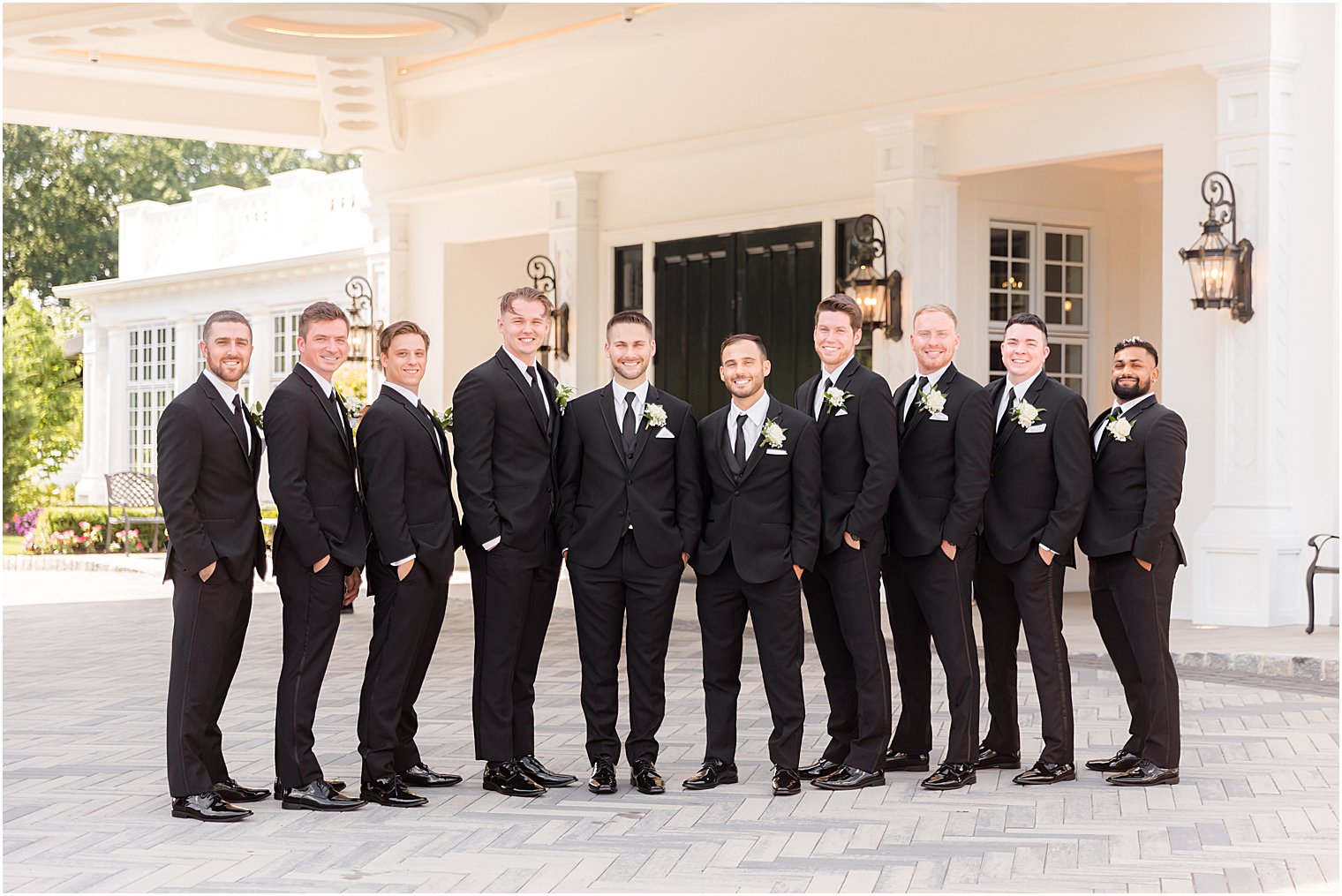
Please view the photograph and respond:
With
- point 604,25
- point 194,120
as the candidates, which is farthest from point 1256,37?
point 194,120

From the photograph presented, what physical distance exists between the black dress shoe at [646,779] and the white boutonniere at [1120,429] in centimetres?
235

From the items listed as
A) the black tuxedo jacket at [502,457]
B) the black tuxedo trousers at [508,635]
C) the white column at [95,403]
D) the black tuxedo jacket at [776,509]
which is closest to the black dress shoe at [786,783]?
the black tuxedo jacket at [776,509]

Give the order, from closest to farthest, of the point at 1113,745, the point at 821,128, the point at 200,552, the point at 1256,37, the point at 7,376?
the point at 200,552
the point at 1113,745
the point at 1256,37
the point at 821,128
the point at 7,376

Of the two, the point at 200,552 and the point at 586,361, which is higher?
the point at 586,361

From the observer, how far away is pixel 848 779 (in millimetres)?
6625

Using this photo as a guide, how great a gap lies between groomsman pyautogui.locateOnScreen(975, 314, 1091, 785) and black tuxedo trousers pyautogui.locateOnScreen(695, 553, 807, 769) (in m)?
0.83

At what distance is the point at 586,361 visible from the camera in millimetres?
16938

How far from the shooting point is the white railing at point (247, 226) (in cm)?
2434

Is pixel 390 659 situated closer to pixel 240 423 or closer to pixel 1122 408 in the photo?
pixel 240 423

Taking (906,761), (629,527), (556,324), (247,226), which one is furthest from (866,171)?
(247,226)

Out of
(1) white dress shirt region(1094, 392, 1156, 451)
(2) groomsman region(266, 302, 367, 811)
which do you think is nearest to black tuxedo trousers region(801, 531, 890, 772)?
(1) white dress shirt region(1094, 392, 1156, 451)

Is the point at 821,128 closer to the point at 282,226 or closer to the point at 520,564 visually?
the point at 520,564

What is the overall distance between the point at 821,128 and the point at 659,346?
321 centimetres

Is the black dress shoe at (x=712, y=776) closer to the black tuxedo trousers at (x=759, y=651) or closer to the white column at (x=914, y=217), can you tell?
the black tuxedo trousers at (x=759, y=651)
